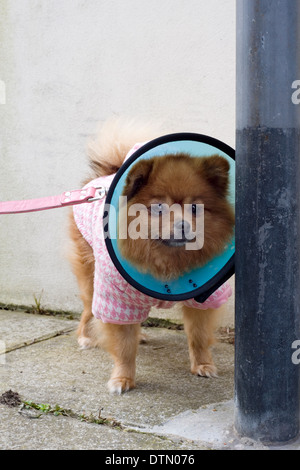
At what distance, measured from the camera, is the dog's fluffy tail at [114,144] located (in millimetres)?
3355

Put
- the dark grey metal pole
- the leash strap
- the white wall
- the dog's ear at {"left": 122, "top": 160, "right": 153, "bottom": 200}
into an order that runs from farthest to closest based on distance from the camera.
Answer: the white wall
the leash strap
the dog's ear at {"left": 122, "top": 160, "right": 153, "bottom": 200}
the dark grey metal pole

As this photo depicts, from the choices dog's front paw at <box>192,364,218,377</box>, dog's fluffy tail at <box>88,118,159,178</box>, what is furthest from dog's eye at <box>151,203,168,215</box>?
dog's front paw at <box>192,364,218,377</box>

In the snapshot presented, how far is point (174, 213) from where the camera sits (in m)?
2.60

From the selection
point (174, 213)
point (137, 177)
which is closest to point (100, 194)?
point (137, 177)

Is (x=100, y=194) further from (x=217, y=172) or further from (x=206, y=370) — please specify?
(x=206, y=370)

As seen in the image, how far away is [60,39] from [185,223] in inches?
86.9

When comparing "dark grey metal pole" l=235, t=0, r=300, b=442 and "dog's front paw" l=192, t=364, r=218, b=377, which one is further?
"dog's front paw" l=192, t=364, r=218, b=377

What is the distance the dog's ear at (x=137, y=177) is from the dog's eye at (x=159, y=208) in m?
0.11

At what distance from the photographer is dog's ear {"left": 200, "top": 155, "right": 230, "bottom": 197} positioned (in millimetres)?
2580

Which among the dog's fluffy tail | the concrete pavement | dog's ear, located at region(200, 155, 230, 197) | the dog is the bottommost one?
the concrete pavement

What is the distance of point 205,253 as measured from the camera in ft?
9.05

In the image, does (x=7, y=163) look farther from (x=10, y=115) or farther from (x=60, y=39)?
(x=60, y=39)

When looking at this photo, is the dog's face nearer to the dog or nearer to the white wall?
the dog

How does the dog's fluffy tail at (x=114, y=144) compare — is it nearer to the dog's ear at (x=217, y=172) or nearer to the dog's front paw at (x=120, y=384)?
the dog's ear at (x=217, y=172)
